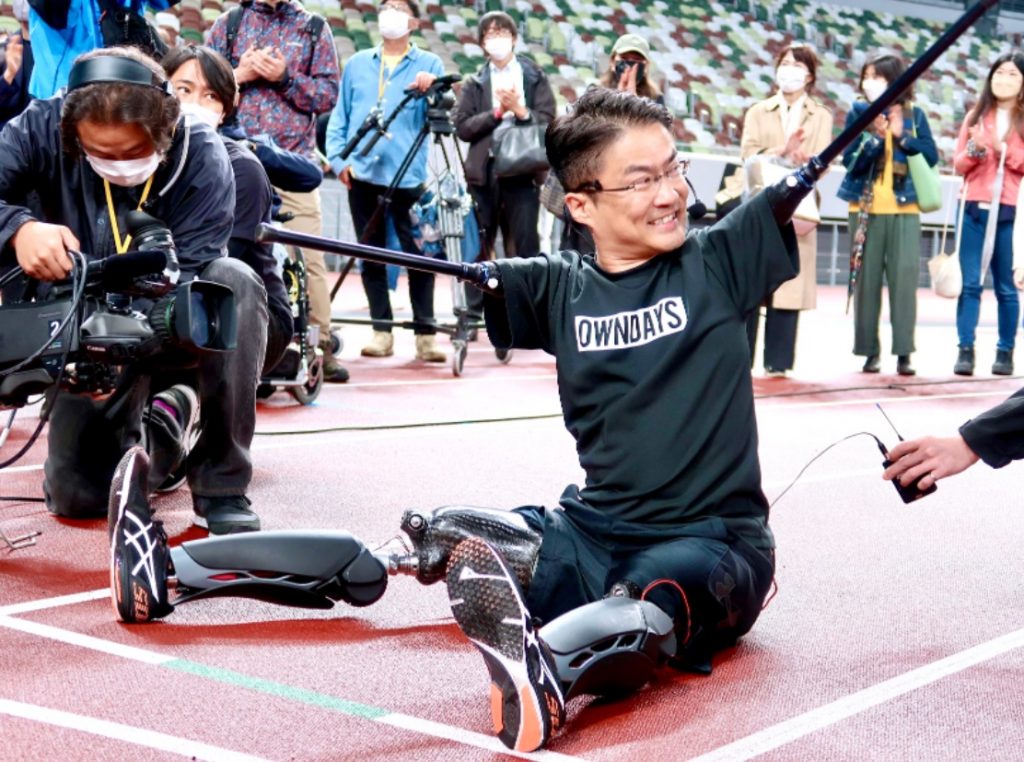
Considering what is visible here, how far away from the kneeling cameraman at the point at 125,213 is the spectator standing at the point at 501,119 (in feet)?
12.0

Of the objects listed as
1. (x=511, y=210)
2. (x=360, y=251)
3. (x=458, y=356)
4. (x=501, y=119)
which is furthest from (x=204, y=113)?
(x=511, y=210)

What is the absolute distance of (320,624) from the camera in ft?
8.60

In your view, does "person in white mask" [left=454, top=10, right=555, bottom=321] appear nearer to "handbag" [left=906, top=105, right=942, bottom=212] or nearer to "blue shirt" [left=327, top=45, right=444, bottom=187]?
"blue shirt" [left=327, top=45, right=444, bottom=187]

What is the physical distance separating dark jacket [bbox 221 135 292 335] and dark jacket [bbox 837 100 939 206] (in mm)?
3568

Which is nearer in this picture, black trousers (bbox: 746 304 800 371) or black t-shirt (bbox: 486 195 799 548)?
black t-shirt (bbox: 486 195 799 548)

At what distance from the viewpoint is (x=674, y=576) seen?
7.38 ft

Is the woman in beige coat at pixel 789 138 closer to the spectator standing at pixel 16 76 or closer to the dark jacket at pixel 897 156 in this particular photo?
the dark jacket at pixel 897 156

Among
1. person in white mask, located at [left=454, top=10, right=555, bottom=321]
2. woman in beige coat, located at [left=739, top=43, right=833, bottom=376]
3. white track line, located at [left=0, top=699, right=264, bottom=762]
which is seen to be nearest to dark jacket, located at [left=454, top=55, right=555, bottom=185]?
person in white mask, located at [left=454, top=10, right=555, bottom=321]

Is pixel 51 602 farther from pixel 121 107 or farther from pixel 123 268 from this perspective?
pixel 121 107

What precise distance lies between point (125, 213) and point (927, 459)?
1883mm

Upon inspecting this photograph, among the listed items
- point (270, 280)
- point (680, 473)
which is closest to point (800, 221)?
point (680, 473)

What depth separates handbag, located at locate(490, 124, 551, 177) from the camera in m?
6.84

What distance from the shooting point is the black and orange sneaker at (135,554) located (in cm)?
250

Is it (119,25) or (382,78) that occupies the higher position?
(119,25)
